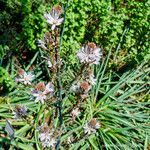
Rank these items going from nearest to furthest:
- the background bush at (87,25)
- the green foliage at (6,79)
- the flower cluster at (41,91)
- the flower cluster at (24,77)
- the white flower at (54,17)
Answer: the white flower at (54,17) → the flower cluster at (41,91) → the flower cluster at (24,77) → the green foliage at (6,79) → the background bush at (87,25)

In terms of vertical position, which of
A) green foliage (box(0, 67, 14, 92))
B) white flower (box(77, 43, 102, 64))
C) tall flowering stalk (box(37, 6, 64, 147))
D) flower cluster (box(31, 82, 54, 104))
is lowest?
green foliage (box(0, 67, 14, 92))

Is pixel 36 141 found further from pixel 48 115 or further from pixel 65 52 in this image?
pixel 65 52

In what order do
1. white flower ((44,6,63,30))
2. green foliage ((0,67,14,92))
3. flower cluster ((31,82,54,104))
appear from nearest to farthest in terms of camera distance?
white flower ((44,6,63,30)) → flower cluster ((31,82,54,104)) → green foliage ((0,67,14,92))

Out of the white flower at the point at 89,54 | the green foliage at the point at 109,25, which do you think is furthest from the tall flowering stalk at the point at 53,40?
the green foliage at the point at 109,25

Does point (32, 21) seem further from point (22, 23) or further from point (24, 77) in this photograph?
point (24, 77)

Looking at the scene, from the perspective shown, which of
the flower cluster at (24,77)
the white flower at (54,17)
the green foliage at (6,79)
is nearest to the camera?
the white flower at (54,17)

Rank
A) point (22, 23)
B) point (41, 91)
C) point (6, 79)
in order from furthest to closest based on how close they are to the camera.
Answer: point (22, 23) < point (6, 79) < point (41, 91)

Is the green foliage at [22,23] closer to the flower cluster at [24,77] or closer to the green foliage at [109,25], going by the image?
the green foliage at [109,25]

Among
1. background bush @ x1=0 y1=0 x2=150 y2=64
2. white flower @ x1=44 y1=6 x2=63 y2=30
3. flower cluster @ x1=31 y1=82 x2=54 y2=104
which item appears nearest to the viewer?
white flower @ x1=44 y1=6 x2=63 y2=30

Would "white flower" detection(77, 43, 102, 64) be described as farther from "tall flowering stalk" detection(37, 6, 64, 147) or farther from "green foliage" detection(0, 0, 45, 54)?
"green foliage" detection(0, 0, 45, 54)

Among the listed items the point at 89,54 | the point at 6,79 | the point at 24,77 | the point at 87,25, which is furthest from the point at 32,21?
the point at 89,54

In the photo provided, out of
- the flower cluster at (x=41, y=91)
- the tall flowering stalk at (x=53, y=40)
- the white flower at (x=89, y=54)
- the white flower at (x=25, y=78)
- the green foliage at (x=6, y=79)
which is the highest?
the tall flowering stalk at (x=53, y=40)

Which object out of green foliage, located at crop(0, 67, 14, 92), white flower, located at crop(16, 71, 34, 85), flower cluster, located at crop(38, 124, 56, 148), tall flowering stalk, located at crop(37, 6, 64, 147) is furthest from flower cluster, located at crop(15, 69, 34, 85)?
green foliage, located at crop(0, 67, 14, 92)
